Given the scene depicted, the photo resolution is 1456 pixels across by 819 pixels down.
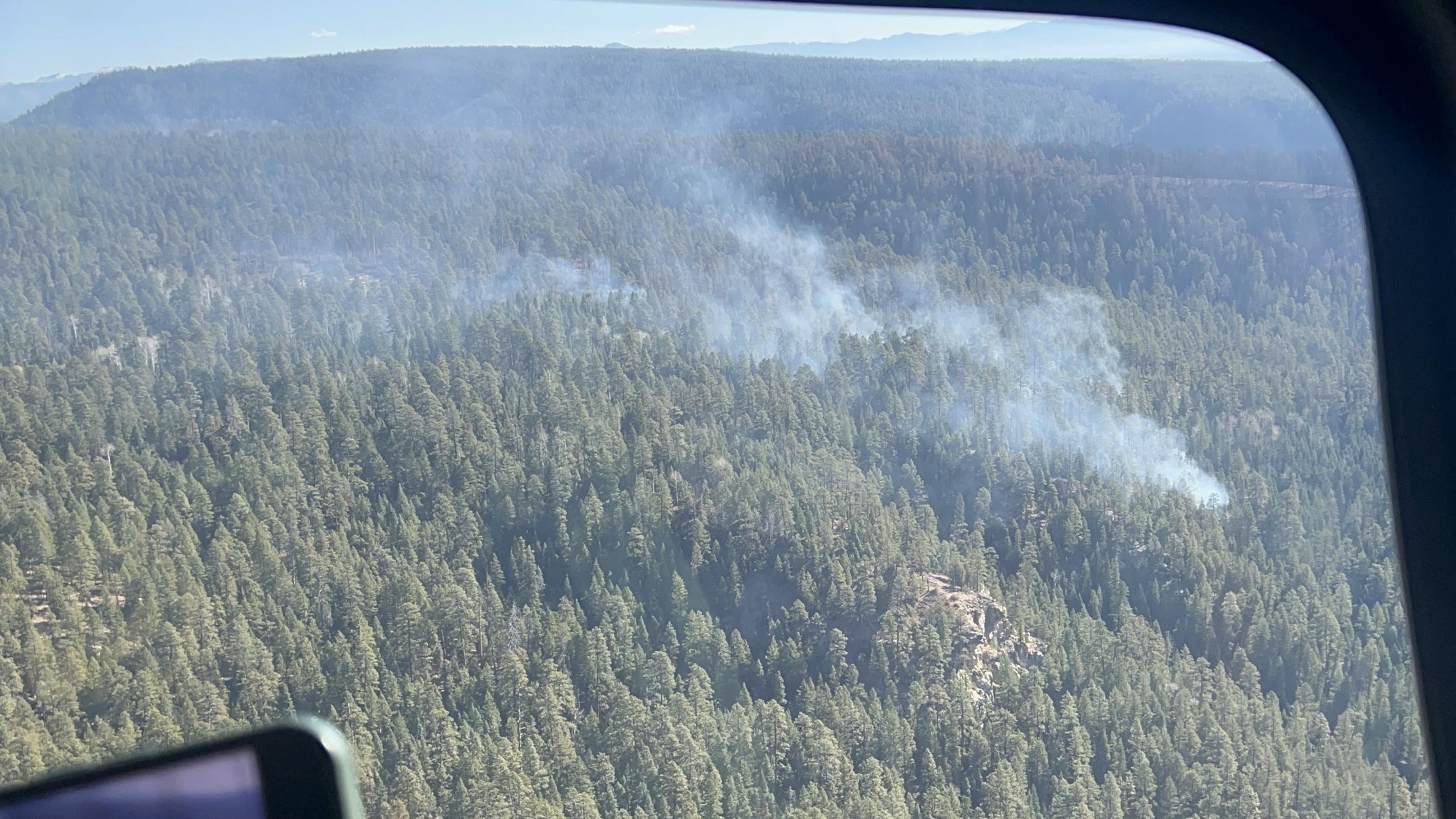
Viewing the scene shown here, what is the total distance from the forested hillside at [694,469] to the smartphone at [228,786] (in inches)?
516

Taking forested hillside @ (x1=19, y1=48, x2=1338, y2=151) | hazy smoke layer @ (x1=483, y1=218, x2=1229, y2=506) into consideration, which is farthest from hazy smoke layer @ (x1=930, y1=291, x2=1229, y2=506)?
forested hillside @ (x1=19, y1=48, x2=1338, y2=151)

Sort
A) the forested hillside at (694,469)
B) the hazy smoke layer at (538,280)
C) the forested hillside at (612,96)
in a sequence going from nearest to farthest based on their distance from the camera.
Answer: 1. the forested hillside at (694,469)
2. the forested hillside at (612,96)
3. the hazy smoke layer at (538,280)

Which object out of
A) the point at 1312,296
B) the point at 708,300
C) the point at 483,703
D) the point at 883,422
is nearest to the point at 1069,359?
the point at 883,422

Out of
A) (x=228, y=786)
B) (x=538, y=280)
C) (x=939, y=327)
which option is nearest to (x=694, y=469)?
(x=538, y=280)

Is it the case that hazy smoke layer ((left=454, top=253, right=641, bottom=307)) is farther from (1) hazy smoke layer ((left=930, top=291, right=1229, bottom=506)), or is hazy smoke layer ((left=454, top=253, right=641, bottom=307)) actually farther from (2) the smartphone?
(2) the smartphone

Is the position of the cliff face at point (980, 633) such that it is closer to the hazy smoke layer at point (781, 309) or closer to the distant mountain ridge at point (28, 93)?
the hazy smoke layer at point (781, 309)

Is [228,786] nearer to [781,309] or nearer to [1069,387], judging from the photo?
[1069,387]

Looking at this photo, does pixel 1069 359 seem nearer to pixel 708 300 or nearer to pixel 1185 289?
pixel 1185 289

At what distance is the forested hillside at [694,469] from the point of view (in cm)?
1538

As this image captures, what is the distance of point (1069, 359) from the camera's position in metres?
21.0

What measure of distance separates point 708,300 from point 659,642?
7289 millimetres

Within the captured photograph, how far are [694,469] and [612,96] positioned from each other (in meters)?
7.00

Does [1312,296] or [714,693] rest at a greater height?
[1312,296]

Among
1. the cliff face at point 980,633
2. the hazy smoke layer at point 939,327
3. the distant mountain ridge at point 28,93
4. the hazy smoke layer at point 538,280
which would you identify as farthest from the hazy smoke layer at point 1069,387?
the distant mountain ridge at point 28,93
